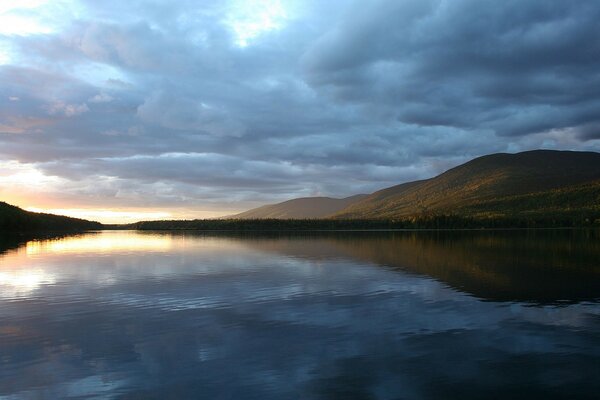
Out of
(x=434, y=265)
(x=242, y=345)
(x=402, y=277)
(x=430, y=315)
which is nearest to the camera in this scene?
(x=242, y=345)

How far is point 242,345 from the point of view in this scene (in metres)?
29.5

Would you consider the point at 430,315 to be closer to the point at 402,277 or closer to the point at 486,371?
the point at 486,371

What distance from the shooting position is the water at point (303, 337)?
22812mm

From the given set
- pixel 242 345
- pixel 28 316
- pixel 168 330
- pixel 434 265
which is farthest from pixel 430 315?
pixel 434 265

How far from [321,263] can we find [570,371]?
57638mm

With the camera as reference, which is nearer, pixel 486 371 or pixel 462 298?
pixel 486 371

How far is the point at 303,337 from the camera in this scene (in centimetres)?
3123

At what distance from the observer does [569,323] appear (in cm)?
3472

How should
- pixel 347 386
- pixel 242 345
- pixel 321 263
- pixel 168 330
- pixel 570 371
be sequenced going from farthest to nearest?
pixel 321 263
pixel 168 330
pixel 242 345
pixel 570 371
pixel 347 386

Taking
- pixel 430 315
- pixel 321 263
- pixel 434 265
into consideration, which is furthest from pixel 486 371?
pixel 321 263

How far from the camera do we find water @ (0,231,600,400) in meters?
22.8

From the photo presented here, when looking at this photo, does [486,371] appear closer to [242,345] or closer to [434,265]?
[242,345]

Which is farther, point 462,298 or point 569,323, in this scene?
point 462,298

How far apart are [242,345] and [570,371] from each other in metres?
18.3
